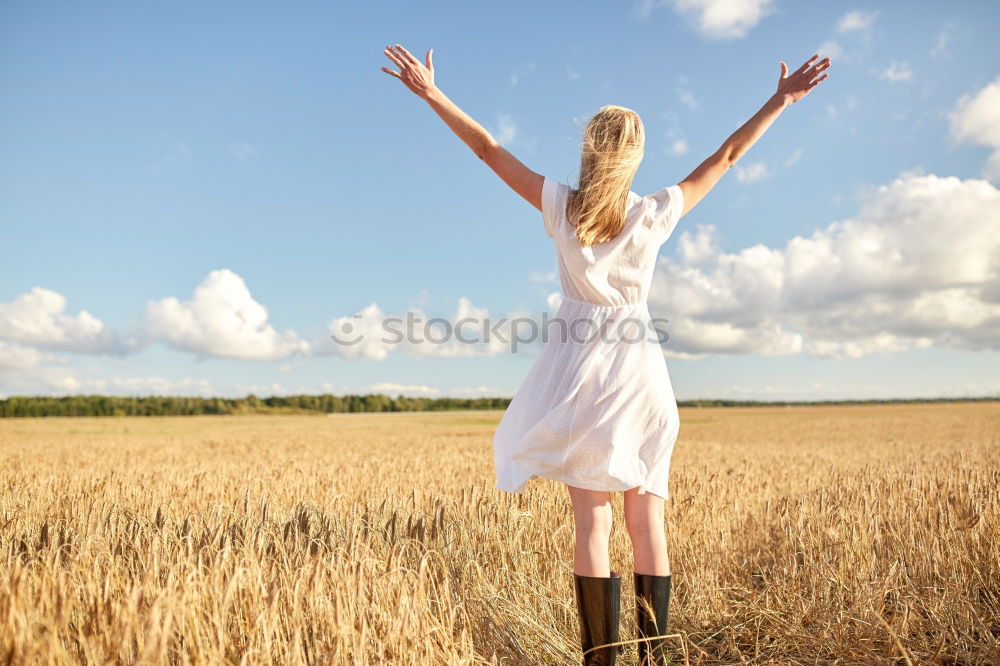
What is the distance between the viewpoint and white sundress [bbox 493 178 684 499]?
2680 millimetres

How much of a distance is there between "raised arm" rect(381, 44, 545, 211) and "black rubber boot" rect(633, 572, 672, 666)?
5.52 feet

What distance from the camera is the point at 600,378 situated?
2.71m

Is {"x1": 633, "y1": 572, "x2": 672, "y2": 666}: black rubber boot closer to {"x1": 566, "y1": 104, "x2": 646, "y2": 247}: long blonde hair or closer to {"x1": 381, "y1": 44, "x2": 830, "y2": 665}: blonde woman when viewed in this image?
{"x1": 381, "y1": 44, "x2": 830, "y2": 665}: blonde woman

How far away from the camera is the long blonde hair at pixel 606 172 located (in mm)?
2656

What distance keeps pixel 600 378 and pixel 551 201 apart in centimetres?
77

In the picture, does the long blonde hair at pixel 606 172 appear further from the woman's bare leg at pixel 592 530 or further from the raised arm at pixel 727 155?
the woman's bare leg at pixel 592 530

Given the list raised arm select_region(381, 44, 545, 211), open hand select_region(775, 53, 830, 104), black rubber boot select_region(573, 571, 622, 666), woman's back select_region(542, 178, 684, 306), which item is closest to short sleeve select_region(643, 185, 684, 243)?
woman's back select_region(542, 178, 684, 306)

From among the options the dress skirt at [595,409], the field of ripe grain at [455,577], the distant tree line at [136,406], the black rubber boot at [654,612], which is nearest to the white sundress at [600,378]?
the dress skirt at [595,409]

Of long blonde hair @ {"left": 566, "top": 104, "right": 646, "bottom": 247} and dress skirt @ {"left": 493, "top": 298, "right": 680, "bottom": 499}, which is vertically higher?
long blonde hair @ {"left": 566, "top": 104, "right": 646, "bottom": 247}

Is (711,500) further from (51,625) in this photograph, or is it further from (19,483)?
(19,483)

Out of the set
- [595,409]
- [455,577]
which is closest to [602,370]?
[595,409]

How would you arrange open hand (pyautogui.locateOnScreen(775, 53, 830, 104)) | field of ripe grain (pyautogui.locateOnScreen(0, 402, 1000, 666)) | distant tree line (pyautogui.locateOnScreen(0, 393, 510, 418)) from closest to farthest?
field of ripe grain (pyautogui.locateOnScreen(0, 402, 1000, 666)), open hand (pyautogui.locateOnScreen(775, 53, 830, 104)), distant tree line (pyautogui.locateOnScreen(0, 393, 510, 418))

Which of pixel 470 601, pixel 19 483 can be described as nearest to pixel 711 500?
pixel 470 601

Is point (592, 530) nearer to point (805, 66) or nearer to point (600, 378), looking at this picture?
point (600, 378)
